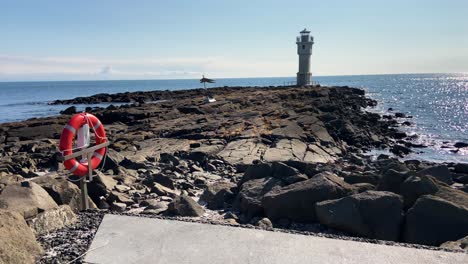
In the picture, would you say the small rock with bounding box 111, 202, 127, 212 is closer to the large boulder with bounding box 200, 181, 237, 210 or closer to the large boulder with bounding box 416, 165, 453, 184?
the large boulder with bounding box 200, 181, 237, 210

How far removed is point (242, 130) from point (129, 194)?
996cm

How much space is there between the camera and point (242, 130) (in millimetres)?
18547

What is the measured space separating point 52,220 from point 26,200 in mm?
749

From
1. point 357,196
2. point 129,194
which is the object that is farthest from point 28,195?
point 357,196

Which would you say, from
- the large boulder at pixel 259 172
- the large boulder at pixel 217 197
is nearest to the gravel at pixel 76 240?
the large boulder at pixel 217 197

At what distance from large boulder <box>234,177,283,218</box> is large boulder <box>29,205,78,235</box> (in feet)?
11.0

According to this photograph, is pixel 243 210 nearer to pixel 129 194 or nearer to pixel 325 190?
pixel 325 190

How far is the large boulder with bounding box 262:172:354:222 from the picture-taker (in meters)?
6.96

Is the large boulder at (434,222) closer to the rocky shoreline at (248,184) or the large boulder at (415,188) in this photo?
the rocky shoreline at (248,184)

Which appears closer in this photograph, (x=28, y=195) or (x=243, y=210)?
(x=28, y=195)

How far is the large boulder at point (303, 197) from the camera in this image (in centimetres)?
696

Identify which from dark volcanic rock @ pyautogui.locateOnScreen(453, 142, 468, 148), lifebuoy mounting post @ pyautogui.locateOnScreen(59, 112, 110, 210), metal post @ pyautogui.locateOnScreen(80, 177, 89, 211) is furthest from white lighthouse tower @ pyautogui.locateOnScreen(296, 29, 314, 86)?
metal post @ pyautogui.locateOnScreen(80, 177, 89, 211)

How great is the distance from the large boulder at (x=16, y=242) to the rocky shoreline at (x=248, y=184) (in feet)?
0.14

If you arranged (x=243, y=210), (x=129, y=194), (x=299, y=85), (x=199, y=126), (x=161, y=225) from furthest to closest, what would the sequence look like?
(x=299, y=85) → (x=199, y=126) → (x=129, y=194) → (x=243, y=210) → (x=161, y=225)
